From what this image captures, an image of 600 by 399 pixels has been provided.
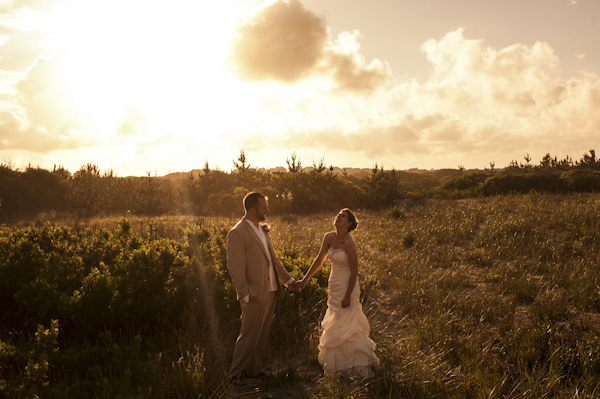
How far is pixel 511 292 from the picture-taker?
319 inches

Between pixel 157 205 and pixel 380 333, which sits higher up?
pixel 157 205

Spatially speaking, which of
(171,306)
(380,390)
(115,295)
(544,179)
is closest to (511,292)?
(380,390)

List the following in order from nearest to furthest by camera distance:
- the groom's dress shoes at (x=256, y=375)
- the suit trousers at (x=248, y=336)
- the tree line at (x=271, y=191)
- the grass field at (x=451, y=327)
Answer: the grass field at (x=451, y=327) < the suit trousers at (x=248, y=336) < the groom's dress shoes at (x=256, y=375) < the tree line at (x=271, y=191)

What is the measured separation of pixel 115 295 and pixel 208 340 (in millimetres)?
1668

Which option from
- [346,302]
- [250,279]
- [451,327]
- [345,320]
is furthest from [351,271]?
[451,327]

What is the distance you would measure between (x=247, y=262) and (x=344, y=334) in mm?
1618

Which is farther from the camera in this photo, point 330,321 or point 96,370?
point 330,321

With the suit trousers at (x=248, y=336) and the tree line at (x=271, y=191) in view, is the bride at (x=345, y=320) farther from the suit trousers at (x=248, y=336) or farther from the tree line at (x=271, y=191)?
the tree line at (x=271, y=191)

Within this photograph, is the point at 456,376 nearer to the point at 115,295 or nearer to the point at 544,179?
the point at 115,295

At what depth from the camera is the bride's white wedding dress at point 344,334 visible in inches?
205

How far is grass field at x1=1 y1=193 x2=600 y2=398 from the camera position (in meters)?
4.84

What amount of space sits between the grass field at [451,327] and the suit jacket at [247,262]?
42.8 inches

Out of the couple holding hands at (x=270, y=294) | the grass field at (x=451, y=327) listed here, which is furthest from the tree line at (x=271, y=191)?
the couple holding hands at (x=270, y=294)

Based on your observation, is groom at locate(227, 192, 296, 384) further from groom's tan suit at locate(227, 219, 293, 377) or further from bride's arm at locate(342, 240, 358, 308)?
bride's arm at locate(342, 240, 358, 308)
